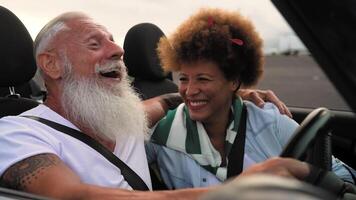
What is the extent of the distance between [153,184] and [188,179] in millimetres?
213

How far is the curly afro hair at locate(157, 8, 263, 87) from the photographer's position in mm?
2615

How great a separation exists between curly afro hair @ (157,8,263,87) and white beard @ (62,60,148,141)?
11.7 inches

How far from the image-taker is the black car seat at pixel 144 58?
428cm

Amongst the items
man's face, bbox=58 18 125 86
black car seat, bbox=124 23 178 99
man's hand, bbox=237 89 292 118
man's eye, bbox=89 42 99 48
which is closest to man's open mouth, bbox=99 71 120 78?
man's face, bbox=58 18 125 86

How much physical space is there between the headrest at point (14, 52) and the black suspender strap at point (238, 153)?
1146mm

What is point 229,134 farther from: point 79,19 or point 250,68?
point 79,19

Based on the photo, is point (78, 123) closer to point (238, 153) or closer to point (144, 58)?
point (238, 153)

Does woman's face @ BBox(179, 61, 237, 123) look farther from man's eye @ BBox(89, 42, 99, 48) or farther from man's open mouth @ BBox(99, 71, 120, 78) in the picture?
man's eye @ BBox(89, 42, 99, 48)

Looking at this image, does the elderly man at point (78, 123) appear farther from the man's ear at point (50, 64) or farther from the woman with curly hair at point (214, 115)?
the woman with curly hair at point (214, 115)

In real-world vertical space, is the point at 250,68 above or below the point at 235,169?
above

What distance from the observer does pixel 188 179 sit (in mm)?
2582

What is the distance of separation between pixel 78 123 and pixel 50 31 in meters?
0.49

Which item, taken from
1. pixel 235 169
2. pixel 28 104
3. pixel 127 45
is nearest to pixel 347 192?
pixel 235 169

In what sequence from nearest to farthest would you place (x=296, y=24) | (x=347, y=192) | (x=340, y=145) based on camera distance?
(x=296, y=24) < (x=347, y=192) < (x=340, y=145)
